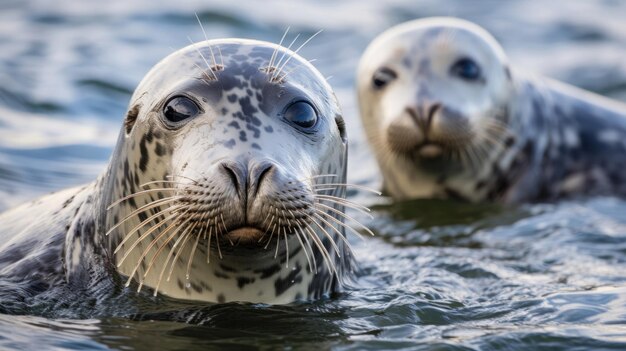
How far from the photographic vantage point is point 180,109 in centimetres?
459

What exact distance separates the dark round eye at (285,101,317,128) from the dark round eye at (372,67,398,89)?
149 inches

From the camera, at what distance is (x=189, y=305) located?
477 cm

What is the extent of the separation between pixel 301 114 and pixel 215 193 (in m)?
0.65

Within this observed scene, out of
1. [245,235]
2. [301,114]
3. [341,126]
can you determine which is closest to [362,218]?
[341,126]

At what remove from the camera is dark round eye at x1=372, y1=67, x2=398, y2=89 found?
8.41 m

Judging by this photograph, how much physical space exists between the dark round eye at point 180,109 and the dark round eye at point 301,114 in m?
0.34

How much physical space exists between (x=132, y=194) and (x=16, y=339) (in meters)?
0.68

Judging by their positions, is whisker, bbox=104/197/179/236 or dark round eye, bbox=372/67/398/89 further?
dark round eye, bbox=372/67/398/89

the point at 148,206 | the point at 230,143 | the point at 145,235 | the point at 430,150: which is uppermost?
the point at 430,150

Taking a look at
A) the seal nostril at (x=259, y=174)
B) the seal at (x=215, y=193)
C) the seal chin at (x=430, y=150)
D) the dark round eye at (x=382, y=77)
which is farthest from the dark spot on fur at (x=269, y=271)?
the dark round eye at (x=382, y=77)

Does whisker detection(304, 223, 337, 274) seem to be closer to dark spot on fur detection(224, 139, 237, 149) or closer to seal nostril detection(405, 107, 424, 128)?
dark spot on fur detection(224, 139, 237, 149)

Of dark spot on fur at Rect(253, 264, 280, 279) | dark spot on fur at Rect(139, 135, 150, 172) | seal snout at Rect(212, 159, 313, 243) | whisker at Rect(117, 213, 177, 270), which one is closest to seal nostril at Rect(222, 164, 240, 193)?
seal snout at Rect(212, 159, 313, 243)

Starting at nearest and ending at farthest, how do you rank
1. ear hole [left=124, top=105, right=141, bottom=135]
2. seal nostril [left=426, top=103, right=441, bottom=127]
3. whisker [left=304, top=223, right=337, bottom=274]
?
whisker [left=304, top=223, right=337, bottom=274] → ear hole [left=124, top=105, right=141, bottom=135] → seal nostril [left=426, top=103, right=441, bottom=127]

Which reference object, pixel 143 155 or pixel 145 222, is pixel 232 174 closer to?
pixel 145 222
